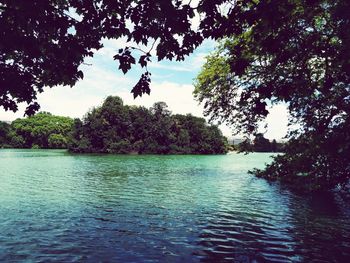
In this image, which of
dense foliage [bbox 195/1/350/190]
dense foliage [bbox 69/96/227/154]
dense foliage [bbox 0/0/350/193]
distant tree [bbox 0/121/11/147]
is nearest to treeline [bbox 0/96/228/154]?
dense foliage [bbox 69/96/227/154]

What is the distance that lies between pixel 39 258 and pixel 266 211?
1444cm

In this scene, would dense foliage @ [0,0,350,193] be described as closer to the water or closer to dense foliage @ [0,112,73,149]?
the water

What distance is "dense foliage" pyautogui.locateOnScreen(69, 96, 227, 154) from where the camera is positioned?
126m

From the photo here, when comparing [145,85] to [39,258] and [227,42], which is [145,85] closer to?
[39,258]

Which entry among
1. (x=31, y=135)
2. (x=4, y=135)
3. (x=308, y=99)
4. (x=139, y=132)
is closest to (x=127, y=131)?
(x=139, y=132)

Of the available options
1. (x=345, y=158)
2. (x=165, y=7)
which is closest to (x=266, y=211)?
(x=345, y=158)

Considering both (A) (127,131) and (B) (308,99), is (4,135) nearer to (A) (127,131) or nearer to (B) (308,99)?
(A) (127,131)

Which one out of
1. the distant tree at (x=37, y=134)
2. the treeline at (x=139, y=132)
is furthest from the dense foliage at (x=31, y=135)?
the treeline at (x=139, y=132)

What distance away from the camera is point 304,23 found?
19531 mm

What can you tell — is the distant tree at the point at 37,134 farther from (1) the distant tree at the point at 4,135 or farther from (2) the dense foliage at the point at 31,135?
(1) the distant tree at the point at 4,135

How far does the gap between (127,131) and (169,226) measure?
4512 inches

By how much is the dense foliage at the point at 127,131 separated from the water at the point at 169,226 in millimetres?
97177

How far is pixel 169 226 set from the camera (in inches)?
663

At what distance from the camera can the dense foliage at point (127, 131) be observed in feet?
A: 413
